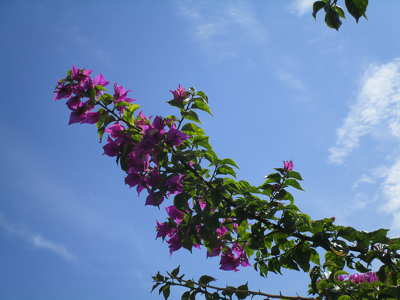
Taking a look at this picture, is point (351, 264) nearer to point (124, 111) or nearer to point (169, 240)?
point (169, 240)

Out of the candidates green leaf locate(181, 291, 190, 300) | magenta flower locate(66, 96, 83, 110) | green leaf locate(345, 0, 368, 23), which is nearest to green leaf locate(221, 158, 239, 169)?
green leaf locate(181, 291, 190, 300)

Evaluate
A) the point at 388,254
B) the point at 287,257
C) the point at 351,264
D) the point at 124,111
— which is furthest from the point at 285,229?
the point at 124,111

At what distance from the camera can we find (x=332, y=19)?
196 cm

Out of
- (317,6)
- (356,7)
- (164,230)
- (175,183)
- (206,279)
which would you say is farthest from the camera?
(164,230)

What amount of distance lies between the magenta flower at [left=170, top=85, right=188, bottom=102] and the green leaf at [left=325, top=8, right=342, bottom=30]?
1471 mm

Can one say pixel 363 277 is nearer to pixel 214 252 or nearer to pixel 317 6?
pixel 214 252

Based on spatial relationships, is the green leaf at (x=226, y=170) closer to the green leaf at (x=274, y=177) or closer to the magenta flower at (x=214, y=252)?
the green leaf at (x=274, y=177)

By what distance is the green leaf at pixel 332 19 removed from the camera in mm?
1959

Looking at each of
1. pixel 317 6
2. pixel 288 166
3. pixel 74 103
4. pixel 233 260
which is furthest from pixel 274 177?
pixel 74 103

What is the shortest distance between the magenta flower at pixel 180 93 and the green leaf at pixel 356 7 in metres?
1.63

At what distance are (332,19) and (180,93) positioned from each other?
1.51 m

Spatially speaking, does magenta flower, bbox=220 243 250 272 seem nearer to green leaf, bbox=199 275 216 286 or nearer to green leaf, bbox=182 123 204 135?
green leaf, bbox=199 275 216 286

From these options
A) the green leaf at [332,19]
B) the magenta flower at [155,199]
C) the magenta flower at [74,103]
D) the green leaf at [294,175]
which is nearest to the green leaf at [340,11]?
the green leaf at [332,19]

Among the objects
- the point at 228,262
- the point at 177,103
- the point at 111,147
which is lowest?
the point at 228,262
